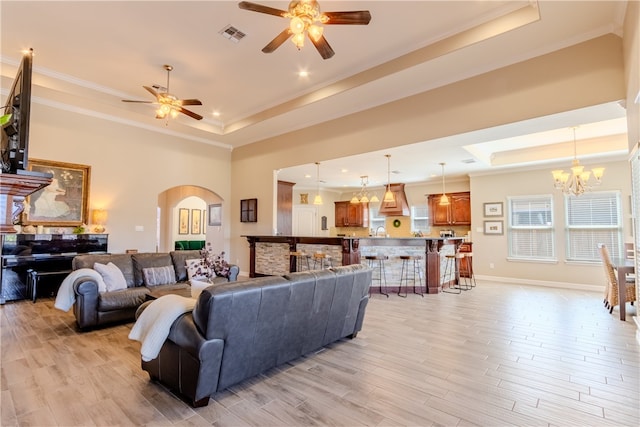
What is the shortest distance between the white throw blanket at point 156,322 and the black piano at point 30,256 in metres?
4.53

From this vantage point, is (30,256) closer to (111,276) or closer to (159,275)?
(111,276)

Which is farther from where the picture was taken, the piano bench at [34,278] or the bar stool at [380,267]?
the bar stool at [380,267]

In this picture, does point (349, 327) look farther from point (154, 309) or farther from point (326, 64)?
point (326, 64)

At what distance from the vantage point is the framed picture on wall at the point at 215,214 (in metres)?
9.39

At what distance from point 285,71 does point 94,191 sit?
462 centimetres

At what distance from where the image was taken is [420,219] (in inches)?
404

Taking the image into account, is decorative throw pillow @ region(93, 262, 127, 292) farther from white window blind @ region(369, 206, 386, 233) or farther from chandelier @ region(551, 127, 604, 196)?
white window blind @ region(369, 206, 386, 233)

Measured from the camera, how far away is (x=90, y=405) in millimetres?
2299

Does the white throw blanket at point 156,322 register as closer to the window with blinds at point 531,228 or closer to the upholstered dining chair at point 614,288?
the upholstered dining chair at point 614,288

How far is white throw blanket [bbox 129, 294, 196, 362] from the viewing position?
2.33 metres

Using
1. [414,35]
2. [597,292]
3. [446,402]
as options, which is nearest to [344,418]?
[446,402]

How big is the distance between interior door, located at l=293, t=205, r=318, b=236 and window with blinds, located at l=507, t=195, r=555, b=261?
20.2 ft

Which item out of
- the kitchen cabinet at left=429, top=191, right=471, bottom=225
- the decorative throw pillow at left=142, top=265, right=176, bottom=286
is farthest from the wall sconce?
the kitchen cabinet at left=429, top=191, right=471, bottom=225

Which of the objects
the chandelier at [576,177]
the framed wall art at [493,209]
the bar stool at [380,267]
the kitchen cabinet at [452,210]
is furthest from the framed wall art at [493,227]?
the bar stool at [380,267]
